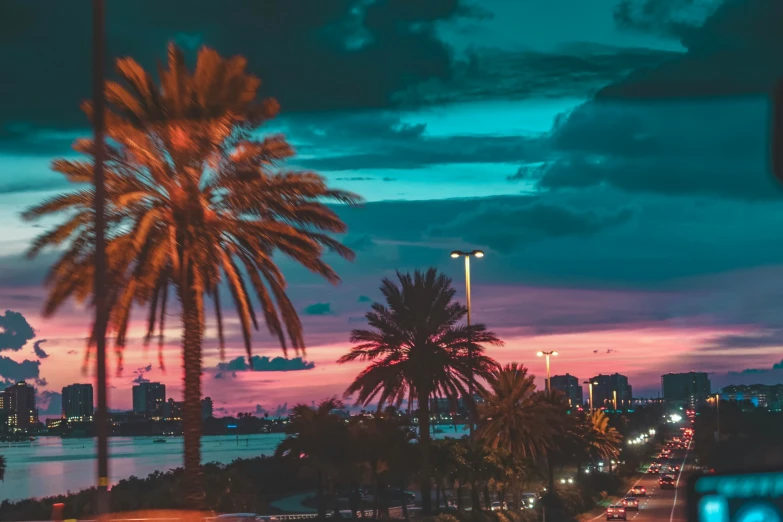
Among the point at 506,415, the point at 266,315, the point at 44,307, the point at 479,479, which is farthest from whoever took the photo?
the point at 506,415

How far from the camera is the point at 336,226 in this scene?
26.4 meters

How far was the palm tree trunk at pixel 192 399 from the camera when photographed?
81.9 ft

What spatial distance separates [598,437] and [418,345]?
57256mm

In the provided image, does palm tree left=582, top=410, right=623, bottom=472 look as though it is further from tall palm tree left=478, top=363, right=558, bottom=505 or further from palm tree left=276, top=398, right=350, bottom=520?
palm tree left=276, top=398, right=350, bottom=520

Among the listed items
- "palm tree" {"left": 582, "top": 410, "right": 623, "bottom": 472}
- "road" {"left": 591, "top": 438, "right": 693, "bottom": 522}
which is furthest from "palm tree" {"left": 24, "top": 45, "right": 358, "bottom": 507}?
"palm tree" {"left": 582, "top": 410, "right": 623, "bottom": 472}

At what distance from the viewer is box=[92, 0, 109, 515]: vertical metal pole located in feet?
51.3

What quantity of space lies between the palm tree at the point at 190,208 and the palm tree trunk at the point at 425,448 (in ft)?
50.5

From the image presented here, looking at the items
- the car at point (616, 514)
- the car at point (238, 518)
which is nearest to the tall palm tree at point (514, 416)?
the car at point (616, 514)

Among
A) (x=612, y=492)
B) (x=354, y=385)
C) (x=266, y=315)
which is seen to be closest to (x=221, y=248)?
(x=266, y=315)

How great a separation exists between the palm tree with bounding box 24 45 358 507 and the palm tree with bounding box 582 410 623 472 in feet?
211

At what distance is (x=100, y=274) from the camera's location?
16656mm

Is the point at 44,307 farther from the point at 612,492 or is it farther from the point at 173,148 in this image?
the point at 612,492

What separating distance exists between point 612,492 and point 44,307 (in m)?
78.6

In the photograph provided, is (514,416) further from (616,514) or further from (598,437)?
(598,437)
